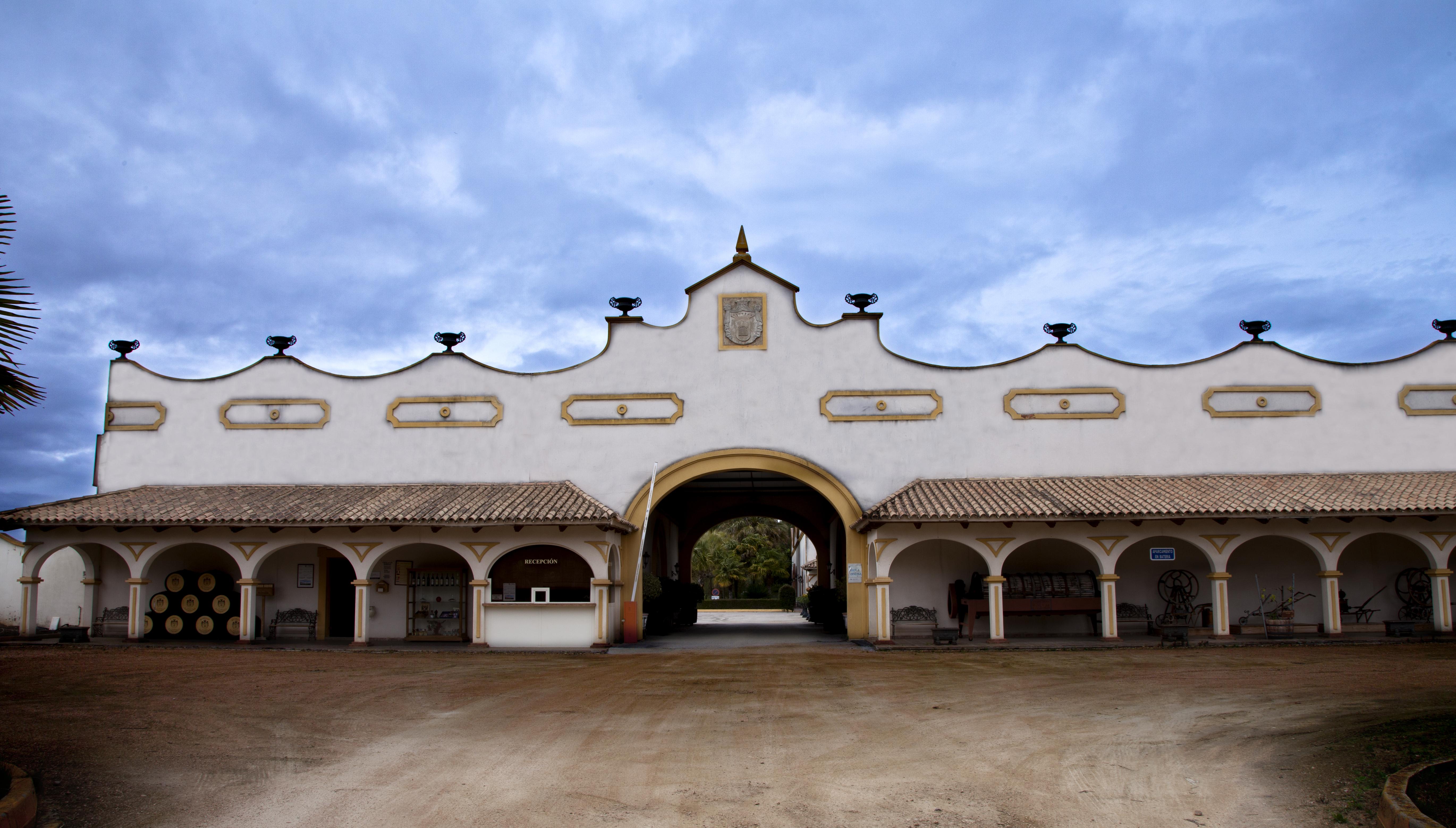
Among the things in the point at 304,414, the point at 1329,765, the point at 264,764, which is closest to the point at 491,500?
the point at 304,414

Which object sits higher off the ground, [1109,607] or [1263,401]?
[1263,401]

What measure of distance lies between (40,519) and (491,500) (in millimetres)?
8375

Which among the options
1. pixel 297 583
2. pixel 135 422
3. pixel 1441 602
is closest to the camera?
pixel 1441 602

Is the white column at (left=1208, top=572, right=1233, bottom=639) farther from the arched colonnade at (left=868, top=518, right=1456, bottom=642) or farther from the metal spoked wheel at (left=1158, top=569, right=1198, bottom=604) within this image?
the metal spoked wheel at (left=1158, top=569, right=1198, bottom=604)

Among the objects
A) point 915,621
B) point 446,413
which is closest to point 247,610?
point 446,413

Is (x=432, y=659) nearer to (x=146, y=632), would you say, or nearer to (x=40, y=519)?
(x=146, y=632)

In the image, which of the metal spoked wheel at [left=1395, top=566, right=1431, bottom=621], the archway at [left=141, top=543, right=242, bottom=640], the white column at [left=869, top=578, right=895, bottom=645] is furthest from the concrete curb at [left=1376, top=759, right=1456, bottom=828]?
the archway at [left=141, top=543, right=242, bottom=640]

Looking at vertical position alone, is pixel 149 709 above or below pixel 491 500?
below

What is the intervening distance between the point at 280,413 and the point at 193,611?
4.40 meters

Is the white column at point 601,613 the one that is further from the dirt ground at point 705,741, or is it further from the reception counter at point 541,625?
the dirt ground at point 705,741

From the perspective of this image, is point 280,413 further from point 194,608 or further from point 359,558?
point 359,558

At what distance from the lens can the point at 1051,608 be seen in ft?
61.8

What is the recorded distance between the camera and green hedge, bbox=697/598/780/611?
46.1 meters

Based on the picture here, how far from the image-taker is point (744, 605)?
46875 mm
